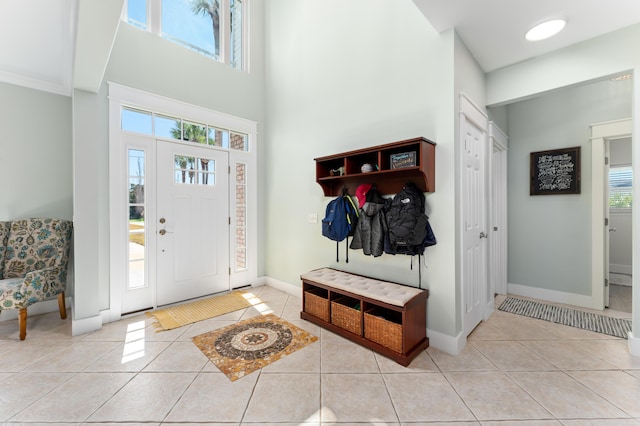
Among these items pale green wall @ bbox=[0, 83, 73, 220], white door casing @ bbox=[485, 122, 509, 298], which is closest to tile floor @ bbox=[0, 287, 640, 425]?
white door casing @ bbox=[485, 122, 509, 298]

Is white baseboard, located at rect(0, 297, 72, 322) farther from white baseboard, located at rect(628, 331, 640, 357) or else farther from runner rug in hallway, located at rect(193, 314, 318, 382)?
white baseboard, located at rect(628, 331, 640, 357)

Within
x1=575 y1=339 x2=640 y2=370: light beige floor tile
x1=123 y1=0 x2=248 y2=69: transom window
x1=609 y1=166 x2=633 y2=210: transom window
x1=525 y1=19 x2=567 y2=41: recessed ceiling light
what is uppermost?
x1=123 y1=0 x2=248 y2=69: transom window

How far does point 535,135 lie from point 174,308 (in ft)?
17.0

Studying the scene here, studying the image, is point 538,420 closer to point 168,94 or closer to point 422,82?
point 422,82

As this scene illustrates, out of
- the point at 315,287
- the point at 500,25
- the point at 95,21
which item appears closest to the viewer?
the point at 95,21

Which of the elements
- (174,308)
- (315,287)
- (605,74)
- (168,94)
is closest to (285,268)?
(315,287)

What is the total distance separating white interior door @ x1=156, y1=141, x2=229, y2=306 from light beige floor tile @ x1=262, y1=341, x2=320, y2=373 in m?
1.92

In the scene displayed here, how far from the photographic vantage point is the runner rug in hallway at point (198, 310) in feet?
9.33

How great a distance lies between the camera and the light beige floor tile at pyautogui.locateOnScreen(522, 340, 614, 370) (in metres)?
2.03

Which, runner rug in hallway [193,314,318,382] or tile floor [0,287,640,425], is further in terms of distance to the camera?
runner rug in hallway [193,314,318,382]

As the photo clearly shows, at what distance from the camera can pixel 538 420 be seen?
4.94 ft

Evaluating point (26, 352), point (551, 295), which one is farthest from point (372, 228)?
point (26, 352)

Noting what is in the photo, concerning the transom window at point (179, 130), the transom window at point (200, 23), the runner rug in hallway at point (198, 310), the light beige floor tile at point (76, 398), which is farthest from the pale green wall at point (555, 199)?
the light beige floor tile at point (76, 398)

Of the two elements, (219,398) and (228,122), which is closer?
(219,398)
